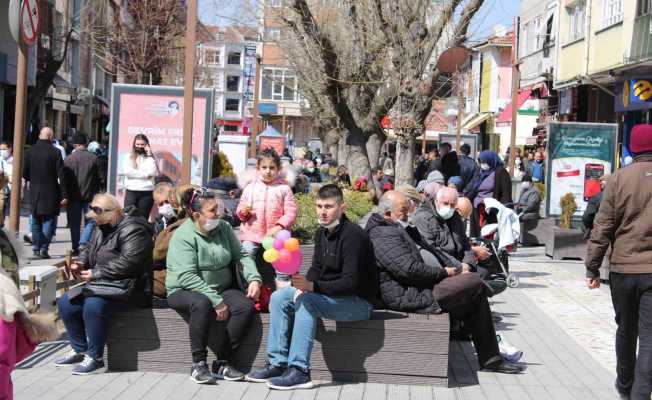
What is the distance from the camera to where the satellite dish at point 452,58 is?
682 inches

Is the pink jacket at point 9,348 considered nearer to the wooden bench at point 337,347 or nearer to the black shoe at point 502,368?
the wooden bench at point 337,347

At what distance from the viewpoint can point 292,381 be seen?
23.6 feet

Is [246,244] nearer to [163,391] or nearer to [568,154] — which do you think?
[163,391]

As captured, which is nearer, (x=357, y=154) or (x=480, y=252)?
(x=480, y=252)

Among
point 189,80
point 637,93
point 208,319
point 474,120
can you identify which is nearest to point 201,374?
point 208,319

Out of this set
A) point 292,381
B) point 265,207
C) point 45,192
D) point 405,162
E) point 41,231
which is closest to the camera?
point 292,381

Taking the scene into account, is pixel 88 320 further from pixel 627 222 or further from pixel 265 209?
pixel 627 222

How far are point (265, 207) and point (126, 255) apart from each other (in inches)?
92.4

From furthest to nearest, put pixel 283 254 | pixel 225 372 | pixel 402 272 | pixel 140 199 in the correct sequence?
pixel 140 199, pixel 402 272, pixel 225 372, pixel 283 254

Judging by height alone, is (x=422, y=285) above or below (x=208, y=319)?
above

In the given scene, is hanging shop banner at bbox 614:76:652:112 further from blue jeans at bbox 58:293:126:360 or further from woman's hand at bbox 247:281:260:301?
blue jeans at bbox 58:293:126:360

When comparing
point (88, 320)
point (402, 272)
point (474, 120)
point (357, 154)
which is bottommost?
point (88, 320)

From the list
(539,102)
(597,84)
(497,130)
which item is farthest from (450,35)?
(497,130)

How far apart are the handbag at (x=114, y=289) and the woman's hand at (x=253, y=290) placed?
0.87 meters
